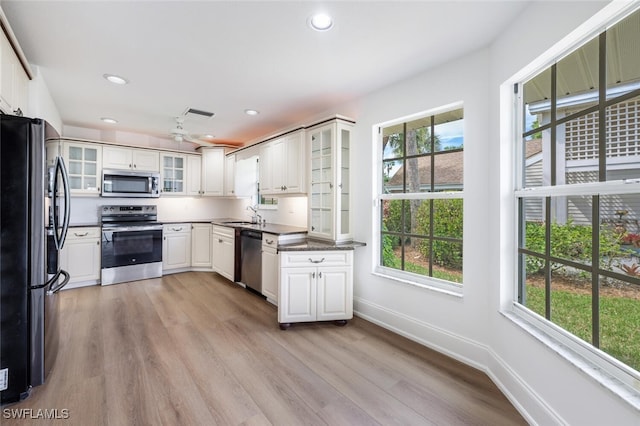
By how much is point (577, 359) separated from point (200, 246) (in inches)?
206

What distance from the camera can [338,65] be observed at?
2.49 meters

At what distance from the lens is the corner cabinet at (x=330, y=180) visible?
10.4ft

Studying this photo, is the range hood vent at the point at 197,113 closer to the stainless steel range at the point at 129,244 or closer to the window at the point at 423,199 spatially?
the stainless steel range at the point at 129,244

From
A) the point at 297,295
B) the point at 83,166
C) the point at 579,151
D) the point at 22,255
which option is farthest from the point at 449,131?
the point at 83,166

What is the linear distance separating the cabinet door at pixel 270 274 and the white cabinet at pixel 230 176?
2270 millimetres

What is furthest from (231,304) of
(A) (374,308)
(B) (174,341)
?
(A) (374,308)

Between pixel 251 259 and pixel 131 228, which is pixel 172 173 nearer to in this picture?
pixel 131 228

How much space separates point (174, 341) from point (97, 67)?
2.62m

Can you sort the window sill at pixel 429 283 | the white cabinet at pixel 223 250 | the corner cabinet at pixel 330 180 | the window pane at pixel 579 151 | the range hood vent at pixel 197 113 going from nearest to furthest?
the window pane at pixel 579 151
the window sill at pixel 429 283
the corner cabinet at pixel 330 180
the range hood vent at pixel 197 113
the white cabinet at pixel 223 250

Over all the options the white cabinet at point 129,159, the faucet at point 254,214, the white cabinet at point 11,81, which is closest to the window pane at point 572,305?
the white cabinet at point 11,81

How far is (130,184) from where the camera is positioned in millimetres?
4738

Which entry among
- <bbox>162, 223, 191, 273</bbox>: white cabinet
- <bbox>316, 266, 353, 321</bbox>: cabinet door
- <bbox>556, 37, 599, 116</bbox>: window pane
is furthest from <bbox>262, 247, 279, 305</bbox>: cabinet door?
<bbox>556, 37, 599, 116</bbox>: window pane

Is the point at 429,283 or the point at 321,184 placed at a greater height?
the point at 321,184

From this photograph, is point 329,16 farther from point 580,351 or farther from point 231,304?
point 231,304
